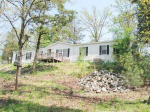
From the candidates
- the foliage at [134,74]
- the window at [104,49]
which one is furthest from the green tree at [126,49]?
the window at [104,49]

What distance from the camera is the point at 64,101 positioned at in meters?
7.87

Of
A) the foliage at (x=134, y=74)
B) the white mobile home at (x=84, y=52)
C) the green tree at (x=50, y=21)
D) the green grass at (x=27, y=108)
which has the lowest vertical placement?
the green grass at (x=27, y=108)

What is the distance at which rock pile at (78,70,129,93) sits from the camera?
11508mm

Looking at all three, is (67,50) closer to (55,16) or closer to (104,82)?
(55,16)

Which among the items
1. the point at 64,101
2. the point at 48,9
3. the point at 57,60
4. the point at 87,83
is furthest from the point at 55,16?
the point at 64,101

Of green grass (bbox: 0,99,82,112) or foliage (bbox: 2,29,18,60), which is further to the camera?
foliage (bbox: 2,29,18,60)

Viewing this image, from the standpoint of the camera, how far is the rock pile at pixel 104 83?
11508 mm

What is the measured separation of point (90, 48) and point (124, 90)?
41.1ft

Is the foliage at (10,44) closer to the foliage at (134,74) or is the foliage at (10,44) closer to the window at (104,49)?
the foliage at (134,74)

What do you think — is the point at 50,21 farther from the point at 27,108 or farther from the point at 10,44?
the point at 27,108

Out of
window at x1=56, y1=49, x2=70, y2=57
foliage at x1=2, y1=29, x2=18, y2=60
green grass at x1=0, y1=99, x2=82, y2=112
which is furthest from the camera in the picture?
window at x1=56, y1=49, x2=70, y2=57

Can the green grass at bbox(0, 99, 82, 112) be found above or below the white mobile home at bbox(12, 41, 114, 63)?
below

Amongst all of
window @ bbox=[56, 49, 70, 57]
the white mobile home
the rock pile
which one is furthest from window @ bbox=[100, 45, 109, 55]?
the rock pile

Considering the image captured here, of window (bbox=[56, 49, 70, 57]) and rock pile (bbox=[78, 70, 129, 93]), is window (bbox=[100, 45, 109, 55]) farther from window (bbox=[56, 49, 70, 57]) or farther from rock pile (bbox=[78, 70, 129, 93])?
rock pile (bbox=[78, 70, 129, 93])
